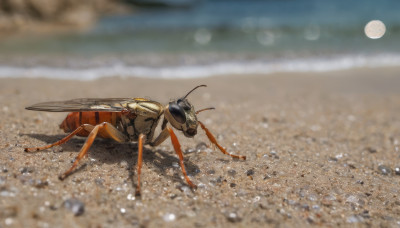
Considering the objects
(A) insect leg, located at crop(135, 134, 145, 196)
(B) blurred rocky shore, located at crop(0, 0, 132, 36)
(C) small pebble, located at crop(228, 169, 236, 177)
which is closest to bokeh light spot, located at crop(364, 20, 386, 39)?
(B) blurred rocky shore, located at crop(0, 0, 132, 36)

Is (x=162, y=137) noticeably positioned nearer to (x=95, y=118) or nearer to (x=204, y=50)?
(x=95, y=118)

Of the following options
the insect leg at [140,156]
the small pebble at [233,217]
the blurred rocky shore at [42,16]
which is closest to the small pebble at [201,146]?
the insect leg at [140,156]

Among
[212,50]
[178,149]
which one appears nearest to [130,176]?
[178,149]

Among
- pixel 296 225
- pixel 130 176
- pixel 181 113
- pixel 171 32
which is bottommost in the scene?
pixel 296 225

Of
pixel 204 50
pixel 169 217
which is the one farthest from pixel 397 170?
pixel 204 50

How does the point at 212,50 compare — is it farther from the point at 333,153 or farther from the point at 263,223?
the point at 263,223
